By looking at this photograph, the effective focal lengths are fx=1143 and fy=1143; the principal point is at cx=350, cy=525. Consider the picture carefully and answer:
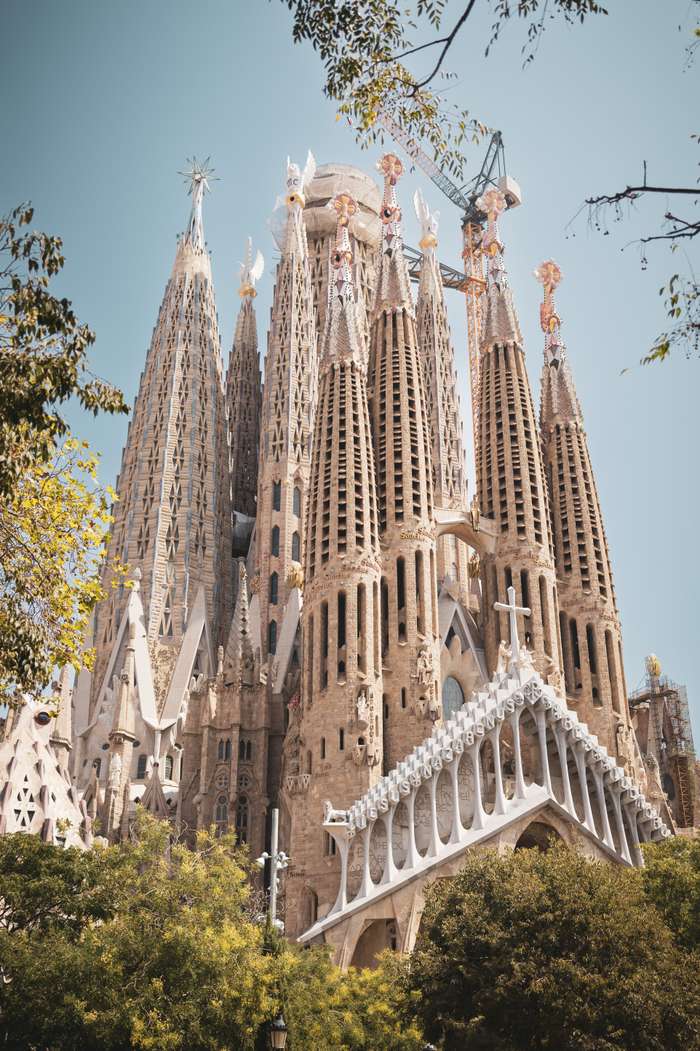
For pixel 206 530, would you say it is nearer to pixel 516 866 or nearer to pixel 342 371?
pixel 342 371

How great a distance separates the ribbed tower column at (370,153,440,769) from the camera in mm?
38000

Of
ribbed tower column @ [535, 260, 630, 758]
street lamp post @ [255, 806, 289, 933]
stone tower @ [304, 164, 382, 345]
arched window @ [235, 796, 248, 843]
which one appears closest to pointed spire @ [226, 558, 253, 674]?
arched window @ [235, 796, 248, 843]

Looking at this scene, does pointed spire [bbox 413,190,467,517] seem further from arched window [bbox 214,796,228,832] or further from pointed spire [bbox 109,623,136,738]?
arched window [bbox 214,796,228,832]

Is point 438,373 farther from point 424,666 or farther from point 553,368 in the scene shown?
point 424,666

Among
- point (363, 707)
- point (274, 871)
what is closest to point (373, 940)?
point (363, 707)

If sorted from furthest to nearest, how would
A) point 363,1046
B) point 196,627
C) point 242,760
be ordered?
point 196,627 < point 242,760 < point 363,1046

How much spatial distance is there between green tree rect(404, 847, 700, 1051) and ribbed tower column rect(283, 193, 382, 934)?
559 inches

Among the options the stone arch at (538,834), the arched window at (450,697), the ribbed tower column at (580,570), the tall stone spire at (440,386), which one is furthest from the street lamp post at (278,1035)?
the tall stone spire at (440,386)

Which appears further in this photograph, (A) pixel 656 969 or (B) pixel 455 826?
(B) pixel 455 826

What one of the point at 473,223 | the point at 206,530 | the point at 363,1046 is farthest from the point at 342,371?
the point at 473,223

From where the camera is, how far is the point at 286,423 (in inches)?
2244

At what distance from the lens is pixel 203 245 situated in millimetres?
62438

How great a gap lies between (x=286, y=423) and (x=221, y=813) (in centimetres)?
2250

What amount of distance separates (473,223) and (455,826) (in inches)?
2139
